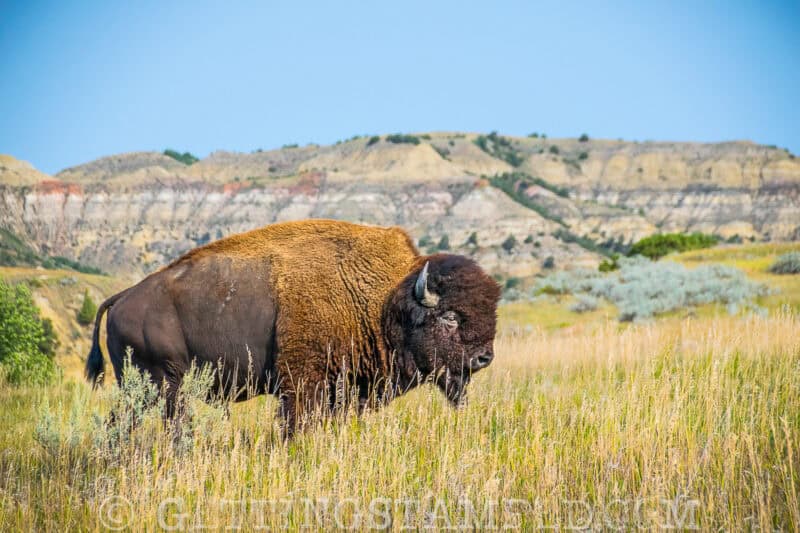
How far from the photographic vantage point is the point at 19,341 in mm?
13758

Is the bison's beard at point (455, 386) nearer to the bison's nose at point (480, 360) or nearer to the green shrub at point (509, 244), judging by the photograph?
the bison's nose at point (480, 360)

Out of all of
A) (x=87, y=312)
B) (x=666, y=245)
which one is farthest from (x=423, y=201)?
(x=87, y=312)

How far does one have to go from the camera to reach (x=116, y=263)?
407ft

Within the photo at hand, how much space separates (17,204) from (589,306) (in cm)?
13002

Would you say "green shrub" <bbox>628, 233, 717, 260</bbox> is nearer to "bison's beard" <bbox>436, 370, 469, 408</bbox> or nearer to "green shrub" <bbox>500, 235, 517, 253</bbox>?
"green shrub" <bbox>500, 235, 517, 253</bbox>

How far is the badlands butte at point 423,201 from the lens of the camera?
128625mm

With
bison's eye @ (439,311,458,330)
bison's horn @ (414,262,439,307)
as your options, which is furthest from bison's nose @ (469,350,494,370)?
bison's horn @ (414,262,439,307)

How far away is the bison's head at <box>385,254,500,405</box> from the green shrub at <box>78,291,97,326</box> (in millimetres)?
36800

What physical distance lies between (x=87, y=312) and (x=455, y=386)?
124ft

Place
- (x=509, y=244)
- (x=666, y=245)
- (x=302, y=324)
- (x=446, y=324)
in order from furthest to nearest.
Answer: (x=509, y=244), (x=666, y=245), (x=446, y=324), (x=302, y=324)

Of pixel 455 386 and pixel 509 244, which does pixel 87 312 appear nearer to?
pixel 455 386

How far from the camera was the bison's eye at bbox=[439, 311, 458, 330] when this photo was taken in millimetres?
7389

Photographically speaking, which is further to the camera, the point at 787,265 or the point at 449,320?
the point at 787,265

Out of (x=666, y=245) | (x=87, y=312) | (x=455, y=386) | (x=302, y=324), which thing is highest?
(x=666, y=245)
